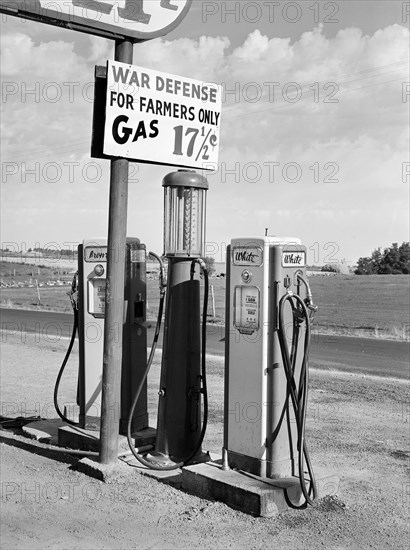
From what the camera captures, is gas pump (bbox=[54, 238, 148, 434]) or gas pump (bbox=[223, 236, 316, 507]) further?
gas pump (bbox=[54, 238, 148, 434])

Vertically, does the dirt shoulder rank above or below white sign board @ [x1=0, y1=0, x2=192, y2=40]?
below

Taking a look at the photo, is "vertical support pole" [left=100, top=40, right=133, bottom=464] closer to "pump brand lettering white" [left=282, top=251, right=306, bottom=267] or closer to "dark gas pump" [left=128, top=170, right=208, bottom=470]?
"dark gas pump" [left=128, top=170, right=208, bottom=470]

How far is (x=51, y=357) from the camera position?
1323 cm

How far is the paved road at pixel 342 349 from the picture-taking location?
13156 millimetres

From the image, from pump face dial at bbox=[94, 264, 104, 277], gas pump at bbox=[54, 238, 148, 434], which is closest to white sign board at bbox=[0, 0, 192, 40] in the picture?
gas pump at bbox=[54, 238, 148, 434]

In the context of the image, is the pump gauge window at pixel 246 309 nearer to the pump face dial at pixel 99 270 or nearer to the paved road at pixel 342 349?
the pump face dial at pixel 99 270

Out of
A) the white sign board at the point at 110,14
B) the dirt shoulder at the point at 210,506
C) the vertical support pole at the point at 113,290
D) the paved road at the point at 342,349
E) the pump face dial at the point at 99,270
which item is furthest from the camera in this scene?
the paved road at the point at 342,349

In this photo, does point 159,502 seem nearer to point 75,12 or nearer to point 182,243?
point 182,243

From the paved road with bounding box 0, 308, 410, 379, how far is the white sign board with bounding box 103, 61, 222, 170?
293 inches

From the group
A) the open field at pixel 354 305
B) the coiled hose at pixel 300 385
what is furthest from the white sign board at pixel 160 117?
the open field at pixel 354 305

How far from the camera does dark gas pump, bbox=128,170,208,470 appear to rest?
5.95 m

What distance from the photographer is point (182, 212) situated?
596 cm

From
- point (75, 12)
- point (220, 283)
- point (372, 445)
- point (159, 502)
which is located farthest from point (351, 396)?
point (220, 283)

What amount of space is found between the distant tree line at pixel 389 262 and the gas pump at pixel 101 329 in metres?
50.0
